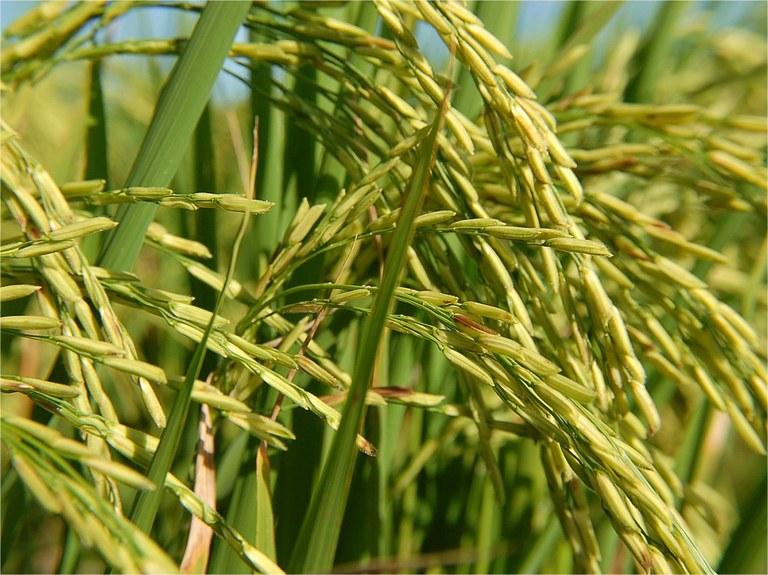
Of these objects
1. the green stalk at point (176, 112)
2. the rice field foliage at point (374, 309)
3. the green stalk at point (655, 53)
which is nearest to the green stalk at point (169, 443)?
the rice field foliage at point (374, 309)

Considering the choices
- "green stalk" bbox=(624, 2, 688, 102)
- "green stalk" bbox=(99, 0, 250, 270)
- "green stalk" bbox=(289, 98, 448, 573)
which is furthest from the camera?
"green stalk" bbox=(624, 2, 688, 102)

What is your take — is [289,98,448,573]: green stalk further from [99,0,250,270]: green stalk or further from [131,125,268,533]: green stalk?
[99,0,250,270]: green stalk

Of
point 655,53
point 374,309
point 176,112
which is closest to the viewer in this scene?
point 374,309

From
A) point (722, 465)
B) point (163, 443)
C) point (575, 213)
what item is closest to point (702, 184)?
point (575, 213)

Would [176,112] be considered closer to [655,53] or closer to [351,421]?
[351,421]

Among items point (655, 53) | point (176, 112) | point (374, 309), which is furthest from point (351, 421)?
point (655, 53)

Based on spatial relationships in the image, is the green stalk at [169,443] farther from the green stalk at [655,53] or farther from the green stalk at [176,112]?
the green stalk at [655,53]

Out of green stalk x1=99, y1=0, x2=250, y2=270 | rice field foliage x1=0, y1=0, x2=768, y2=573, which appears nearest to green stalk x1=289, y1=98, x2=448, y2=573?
rice field foliage x1=0, y1=0, x2=768, y2=573
